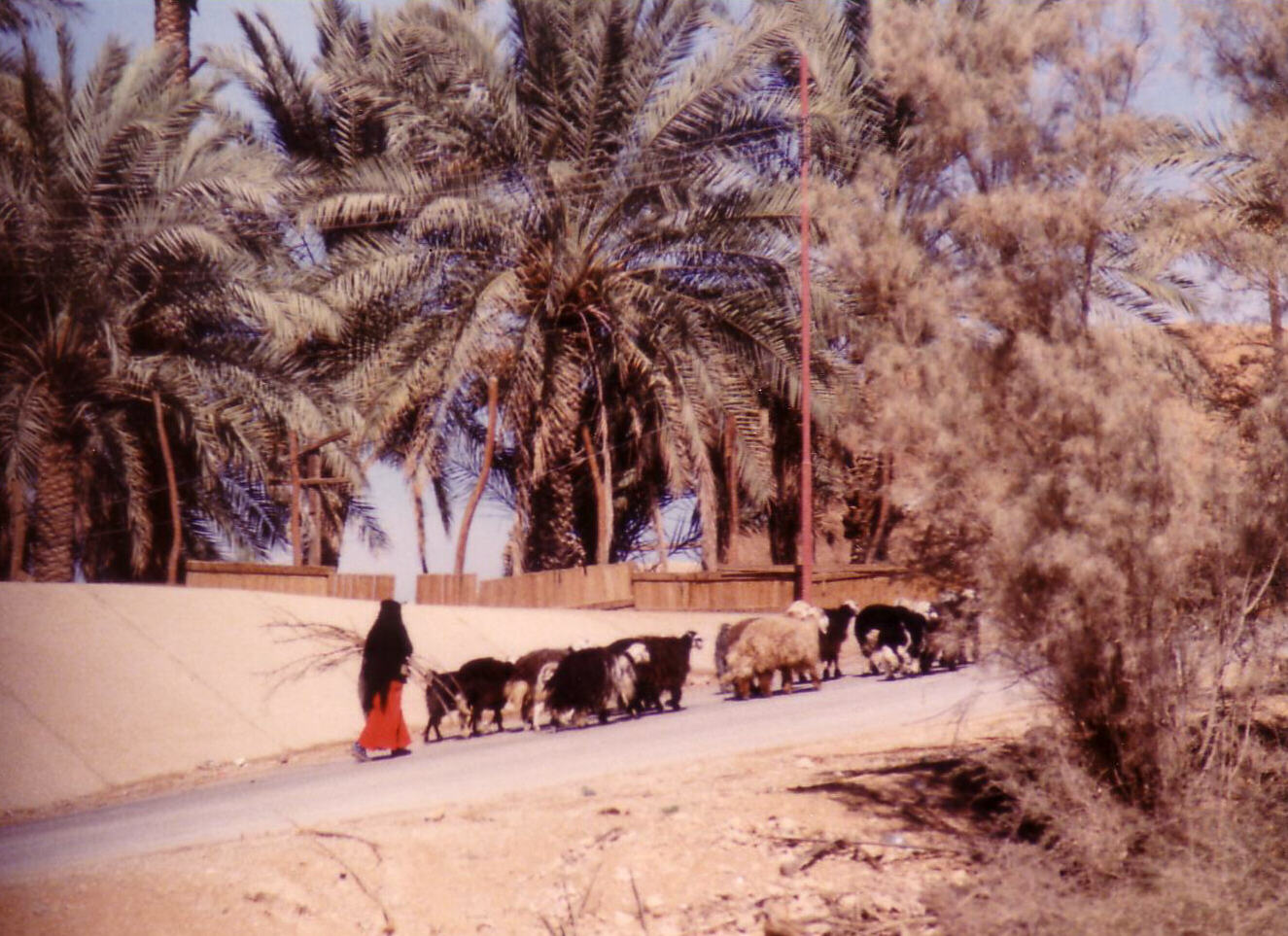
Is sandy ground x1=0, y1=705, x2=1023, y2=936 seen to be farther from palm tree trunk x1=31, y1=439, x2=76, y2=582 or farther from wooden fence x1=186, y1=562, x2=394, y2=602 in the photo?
palm tree trunk x1=31, y1=439, x2=76, y2=582

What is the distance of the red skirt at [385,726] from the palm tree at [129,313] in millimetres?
9150

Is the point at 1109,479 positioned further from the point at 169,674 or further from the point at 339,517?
the point at 339,517

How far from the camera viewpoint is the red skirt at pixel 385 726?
15.0 meters

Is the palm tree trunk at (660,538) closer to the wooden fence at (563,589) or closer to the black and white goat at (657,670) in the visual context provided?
the wooden fence at (563,589)

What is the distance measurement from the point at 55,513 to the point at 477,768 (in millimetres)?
12924

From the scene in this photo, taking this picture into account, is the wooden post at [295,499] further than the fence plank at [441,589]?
No

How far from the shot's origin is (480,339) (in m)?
24.4

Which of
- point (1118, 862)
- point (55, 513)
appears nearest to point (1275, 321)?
point (1118, 862)

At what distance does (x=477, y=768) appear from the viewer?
13.2 m

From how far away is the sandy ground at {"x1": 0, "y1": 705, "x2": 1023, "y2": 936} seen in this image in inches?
323

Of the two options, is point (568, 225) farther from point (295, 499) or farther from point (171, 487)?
point (171, 487)

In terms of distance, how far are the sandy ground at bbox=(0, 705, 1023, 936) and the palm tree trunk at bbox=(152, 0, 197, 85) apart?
19.8 metres

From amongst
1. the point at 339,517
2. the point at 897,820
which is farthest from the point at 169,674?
the point at 339,517

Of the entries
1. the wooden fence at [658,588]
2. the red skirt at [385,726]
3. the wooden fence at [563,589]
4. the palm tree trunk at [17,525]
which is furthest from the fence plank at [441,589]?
the red skirt at [385,726]
